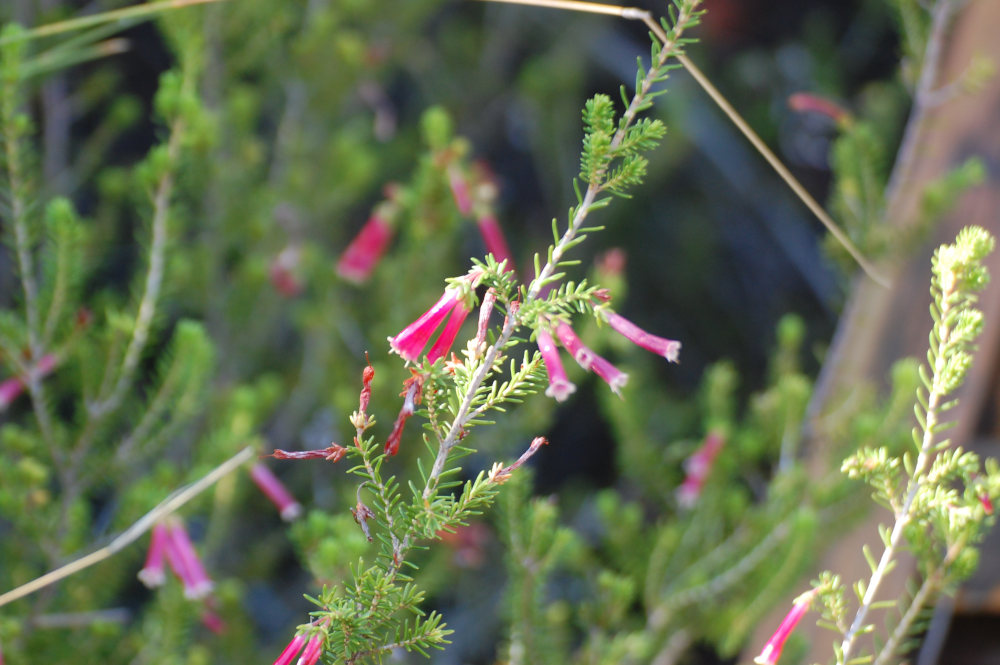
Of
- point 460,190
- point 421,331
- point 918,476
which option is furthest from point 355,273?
point 918,476

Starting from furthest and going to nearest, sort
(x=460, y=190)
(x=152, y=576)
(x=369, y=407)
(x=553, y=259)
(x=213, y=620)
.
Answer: (x=369, y=407)
(x=460, y=190)
(x=213, y=620)
(x=152, y=576)
(x=553, y=259)

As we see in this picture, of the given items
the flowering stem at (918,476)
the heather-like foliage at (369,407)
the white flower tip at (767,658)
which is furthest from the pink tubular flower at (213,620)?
the flowering stem at (918,476)

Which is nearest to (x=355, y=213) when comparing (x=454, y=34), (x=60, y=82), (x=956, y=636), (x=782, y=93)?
(x=454, y=34)

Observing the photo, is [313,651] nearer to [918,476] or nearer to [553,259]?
[553,259]

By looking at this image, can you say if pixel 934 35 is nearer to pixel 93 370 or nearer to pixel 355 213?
pixel 93 370

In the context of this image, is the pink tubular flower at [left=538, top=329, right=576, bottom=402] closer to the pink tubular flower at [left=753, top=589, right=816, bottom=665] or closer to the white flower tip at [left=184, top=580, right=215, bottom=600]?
the pink tubular flower at [left=753, top=589, right=816, bottom=665]

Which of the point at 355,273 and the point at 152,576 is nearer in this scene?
the point at 152,576

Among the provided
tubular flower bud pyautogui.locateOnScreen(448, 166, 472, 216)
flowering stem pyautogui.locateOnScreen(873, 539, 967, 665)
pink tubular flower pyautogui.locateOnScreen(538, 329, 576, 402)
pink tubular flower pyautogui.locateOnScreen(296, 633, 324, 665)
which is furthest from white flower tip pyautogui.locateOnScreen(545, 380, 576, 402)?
tubular flower bud pyautogui.locateOnScreen(448, 166, 472, 216)
